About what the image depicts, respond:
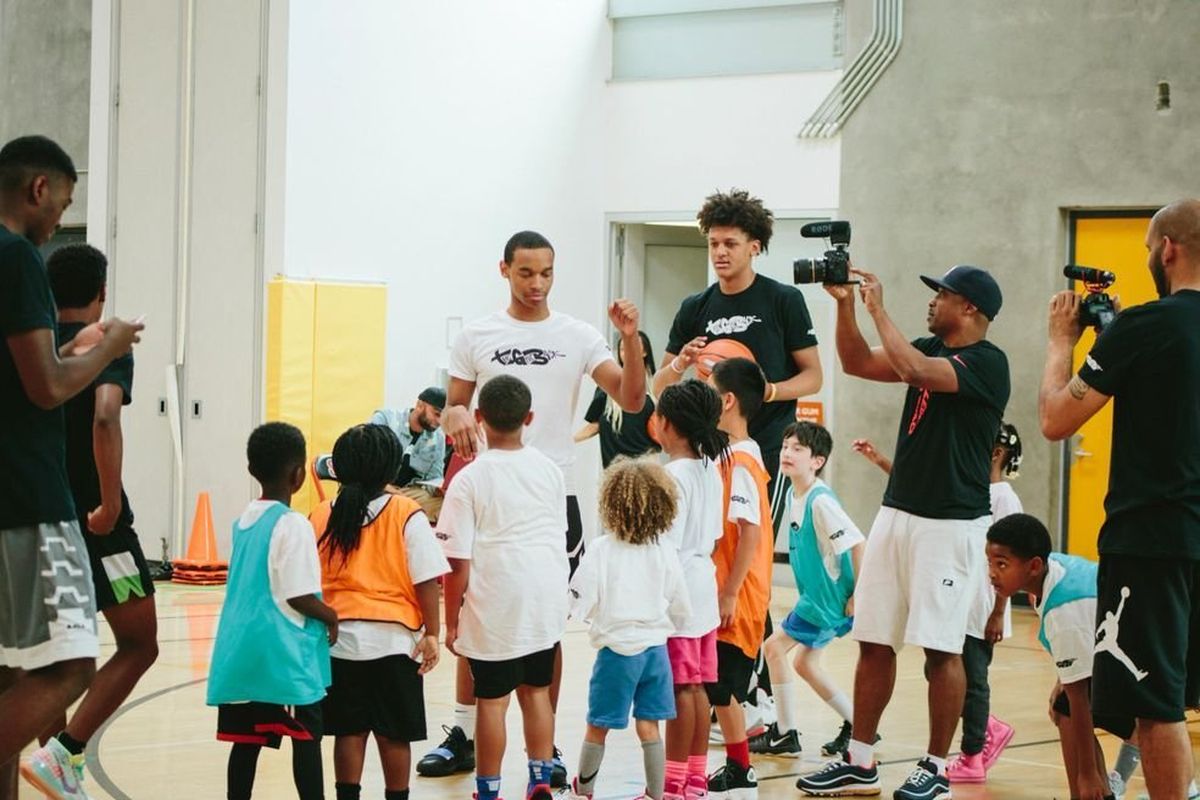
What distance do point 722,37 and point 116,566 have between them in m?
9.72

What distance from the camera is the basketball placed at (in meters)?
6.39

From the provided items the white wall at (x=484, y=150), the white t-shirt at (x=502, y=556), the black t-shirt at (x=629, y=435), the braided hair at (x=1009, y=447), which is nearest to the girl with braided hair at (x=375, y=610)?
the white t-shirt at (x=502, y=556)

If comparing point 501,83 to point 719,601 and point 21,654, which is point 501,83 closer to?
point 719,601

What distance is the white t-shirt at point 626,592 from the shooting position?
5418mm

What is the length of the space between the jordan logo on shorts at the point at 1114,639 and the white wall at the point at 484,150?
8.64 meters

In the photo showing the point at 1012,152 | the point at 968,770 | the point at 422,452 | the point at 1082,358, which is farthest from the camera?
the point at 422,452

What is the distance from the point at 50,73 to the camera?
16.5 meters

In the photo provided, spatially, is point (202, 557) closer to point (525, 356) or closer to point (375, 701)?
point (525, 356)

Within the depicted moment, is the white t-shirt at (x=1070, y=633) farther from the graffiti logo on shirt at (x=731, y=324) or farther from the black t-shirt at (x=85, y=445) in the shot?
the black t-shirt at (x=85, y=445)

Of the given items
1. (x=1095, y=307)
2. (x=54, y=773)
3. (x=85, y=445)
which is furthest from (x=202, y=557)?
(x=1095, y=307)

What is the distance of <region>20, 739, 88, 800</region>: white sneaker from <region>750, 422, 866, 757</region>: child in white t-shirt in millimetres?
2714

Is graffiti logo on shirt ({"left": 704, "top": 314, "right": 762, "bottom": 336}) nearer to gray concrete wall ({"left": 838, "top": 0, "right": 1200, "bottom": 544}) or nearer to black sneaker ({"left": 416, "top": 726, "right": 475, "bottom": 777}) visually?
black sneaker ({"left": 416, "top": 726, "right": 475, "bottom": 777})

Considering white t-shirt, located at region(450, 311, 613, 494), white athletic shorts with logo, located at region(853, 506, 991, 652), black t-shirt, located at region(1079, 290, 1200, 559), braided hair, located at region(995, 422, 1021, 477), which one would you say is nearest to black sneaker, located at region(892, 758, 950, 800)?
white athletic shorts with logo, located at region(853, 506, 991, 652)

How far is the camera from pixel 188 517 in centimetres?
1273
